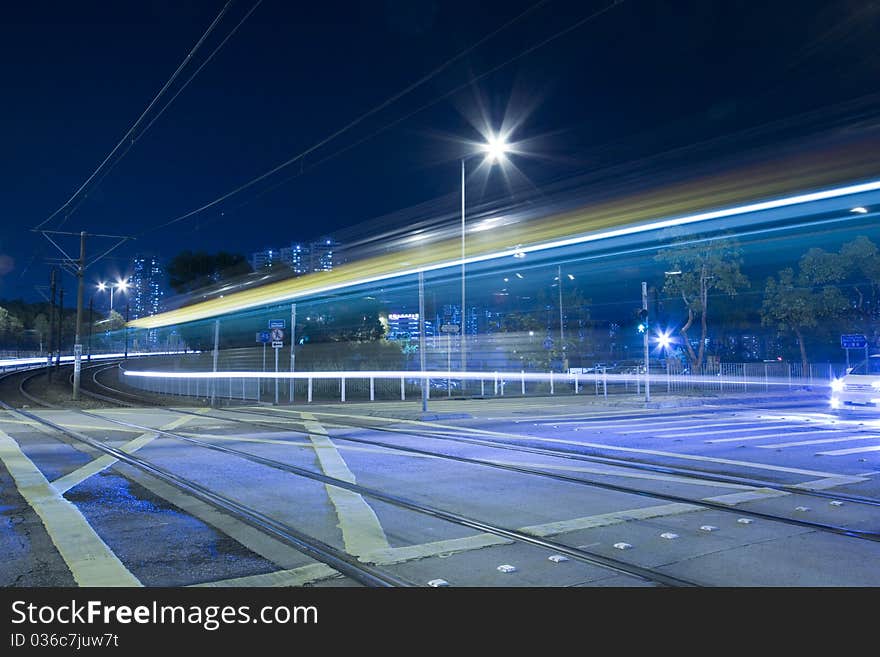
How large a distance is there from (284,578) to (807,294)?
130 feet

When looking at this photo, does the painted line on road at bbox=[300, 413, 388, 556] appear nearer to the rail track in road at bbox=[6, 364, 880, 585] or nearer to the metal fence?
the rail track in road at bbox=[6, 364, 880, 585]

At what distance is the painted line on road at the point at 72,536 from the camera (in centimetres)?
505

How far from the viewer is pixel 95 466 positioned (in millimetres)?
10516

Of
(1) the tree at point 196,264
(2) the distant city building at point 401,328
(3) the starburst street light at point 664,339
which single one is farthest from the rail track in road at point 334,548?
(1) the tree at point 196,264

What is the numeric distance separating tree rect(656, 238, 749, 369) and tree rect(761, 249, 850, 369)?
4.11 meters

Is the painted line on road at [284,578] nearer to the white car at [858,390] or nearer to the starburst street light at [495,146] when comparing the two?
the starburst street light at [495,146]

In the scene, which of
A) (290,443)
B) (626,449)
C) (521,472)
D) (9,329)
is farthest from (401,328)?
(9,329)

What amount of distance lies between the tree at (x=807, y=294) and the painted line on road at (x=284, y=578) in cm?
3794

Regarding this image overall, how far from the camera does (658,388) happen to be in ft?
111

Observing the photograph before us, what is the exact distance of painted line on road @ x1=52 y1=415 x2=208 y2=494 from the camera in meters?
8.99

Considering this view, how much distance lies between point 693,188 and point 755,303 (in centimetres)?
2734

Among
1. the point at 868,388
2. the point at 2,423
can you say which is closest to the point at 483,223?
the point at 868,388

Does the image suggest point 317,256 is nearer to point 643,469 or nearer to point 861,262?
point 643,469
